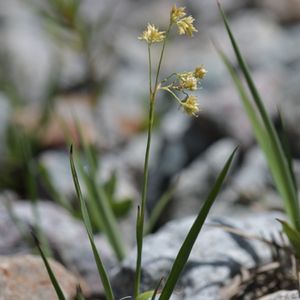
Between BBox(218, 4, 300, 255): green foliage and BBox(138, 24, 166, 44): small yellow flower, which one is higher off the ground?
BBox(138, 24, 166, 44): small yellow flower

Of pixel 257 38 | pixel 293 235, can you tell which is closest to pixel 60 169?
pixel 293 235

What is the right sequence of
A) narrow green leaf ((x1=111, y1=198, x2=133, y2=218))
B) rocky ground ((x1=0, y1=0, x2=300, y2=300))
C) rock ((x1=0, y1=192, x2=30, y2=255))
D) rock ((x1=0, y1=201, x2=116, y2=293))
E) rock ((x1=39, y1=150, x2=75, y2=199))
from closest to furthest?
rocky ground ((x1=0, y1=0, x2=300, y2=300)) → rock ((x1=0, y1=201, x2=116, y2=293)) → rock ((x1=0, y1=192, x2=30, y2=255)) → narrow green leaf ((x1=111, y1=198, x2=133, y2=218)) → rock ((x1=39, y1=150, x2=75, y2=199))

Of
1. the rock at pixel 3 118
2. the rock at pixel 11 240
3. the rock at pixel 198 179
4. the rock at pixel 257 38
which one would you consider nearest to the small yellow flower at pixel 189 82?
the rock at pixel 11 240

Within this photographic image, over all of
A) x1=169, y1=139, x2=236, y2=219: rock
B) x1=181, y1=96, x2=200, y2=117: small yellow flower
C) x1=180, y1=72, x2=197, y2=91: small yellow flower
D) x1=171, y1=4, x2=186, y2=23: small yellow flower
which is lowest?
x1=169, y1=139, x2=236, y2=219: rock

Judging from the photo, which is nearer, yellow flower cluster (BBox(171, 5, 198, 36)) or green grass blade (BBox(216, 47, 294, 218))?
yellow flower cluster (BBox(171, 5, 198, 36))

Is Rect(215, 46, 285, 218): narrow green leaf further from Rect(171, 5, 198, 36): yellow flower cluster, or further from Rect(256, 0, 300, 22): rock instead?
Rect(256, 0, 300, 22): rock

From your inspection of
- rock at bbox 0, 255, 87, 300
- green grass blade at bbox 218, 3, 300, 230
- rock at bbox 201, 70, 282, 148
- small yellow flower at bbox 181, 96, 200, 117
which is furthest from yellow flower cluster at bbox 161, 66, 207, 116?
rock at bbox 201, 70, 282, 148

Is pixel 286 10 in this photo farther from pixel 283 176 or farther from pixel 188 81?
pixel 188 81
